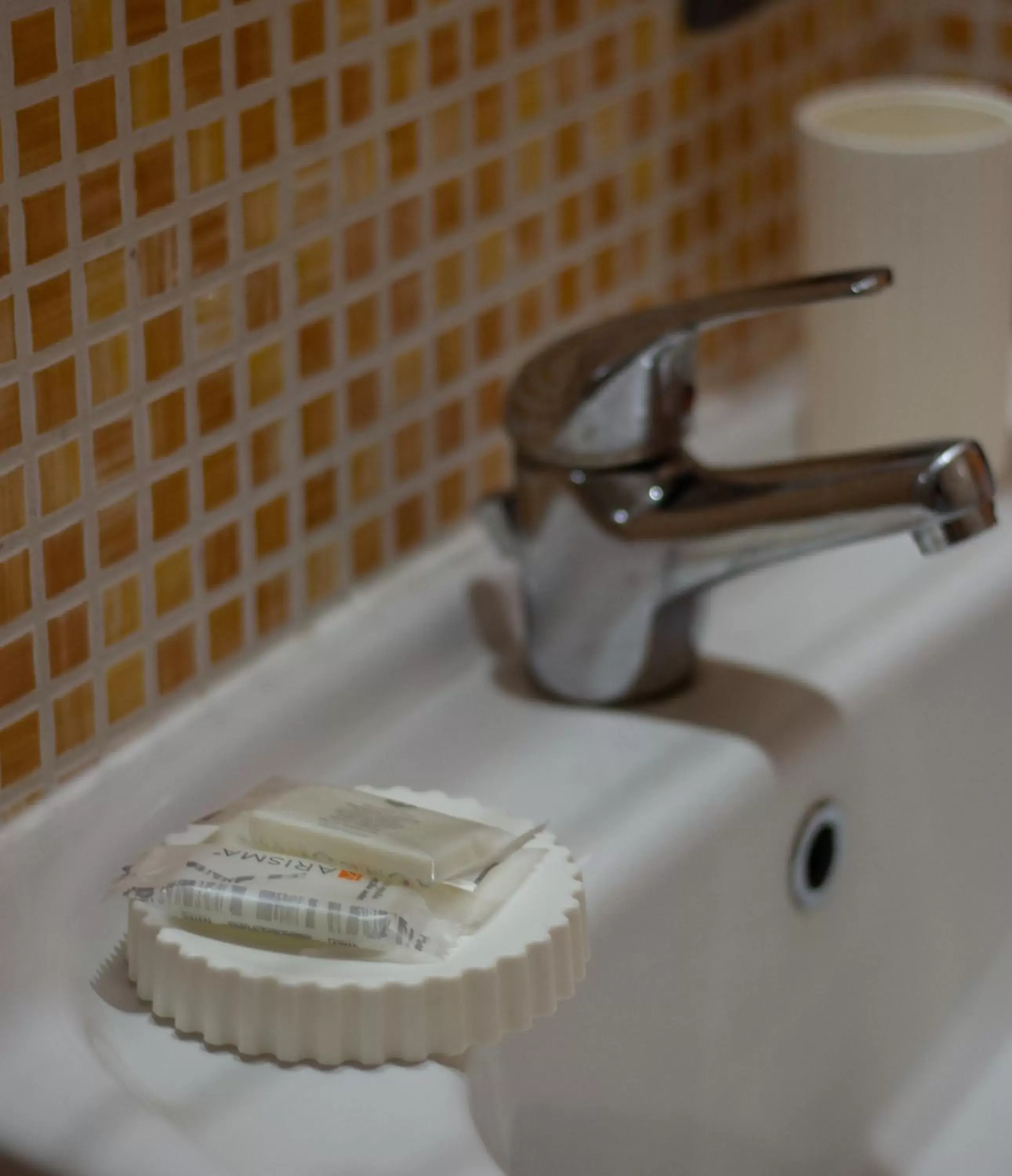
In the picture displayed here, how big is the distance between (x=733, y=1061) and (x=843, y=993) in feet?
0.19

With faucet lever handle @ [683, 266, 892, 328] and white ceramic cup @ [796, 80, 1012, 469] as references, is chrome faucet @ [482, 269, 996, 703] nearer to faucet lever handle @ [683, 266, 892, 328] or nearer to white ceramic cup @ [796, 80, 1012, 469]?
faucet lever handle @ [683, 266, 892, 328]

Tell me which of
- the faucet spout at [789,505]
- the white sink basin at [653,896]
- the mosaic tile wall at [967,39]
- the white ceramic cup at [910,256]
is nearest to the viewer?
the white sink basin at [653,896]

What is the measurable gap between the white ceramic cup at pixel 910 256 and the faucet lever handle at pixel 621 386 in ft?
0.39

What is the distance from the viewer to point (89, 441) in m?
0.48

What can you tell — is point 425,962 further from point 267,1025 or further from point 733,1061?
point 733,1061

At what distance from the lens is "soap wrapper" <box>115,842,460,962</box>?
41cm

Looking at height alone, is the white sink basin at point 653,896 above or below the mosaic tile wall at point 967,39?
below

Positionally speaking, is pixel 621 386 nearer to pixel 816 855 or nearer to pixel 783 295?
pixel 783 295

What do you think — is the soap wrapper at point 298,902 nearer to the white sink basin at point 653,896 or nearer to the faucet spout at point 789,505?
the white sink basin at point 653,896

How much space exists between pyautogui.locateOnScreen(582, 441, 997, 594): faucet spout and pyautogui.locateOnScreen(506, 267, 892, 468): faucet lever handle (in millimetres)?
10

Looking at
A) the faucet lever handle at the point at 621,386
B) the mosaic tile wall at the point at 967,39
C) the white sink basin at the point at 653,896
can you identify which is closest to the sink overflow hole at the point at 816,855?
the white sink basin at the point at 653,896

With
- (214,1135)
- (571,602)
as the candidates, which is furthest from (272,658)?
(214,1135)

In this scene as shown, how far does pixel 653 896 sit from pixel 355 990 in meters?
0.12

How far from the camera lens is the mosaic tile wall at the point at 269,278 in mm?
464
